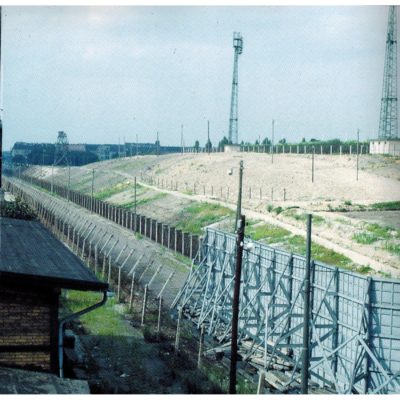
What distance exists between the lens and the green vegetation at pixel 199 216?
4495 centimetres

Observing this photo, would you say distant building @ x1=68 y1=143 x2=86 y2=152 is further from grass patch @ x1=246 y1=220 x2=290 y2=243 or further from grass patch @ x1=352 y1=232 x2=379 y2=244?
grass patch @ x1=352 y1=232 x2=379 y2=244

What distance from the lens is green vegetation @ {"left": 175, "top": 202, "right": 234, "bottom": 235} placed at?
147 ft

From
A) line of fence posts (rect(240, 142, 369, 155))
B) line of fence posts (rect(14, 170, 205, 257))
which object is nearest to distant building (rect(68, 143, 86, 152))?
line of fence posts (rect(240, 142, 369, 155))

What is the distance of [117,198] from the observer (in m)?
74.1

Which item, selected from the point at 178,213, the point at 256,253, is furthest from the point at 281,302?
the point at 178,213

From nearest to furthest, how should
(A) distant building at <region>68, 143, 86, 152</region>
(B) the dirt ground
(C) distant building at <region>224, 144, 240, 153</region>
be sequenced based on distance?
(B) the dirt ground < (C) distant building at <region>224, 144, 240, 153</region> < (A) distant building at <region>68, 143, 86, 152</region>

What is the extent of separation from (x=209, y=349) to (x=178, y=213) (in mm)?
32324

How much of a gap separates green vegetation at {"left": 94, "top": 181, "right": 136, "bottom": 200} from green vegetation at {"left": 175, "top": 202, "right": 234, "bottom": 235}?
1078 inches

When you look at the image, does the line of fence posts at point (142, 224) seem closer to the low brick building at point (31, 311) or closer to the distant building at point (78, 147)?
the low brick building at point (31, 311)

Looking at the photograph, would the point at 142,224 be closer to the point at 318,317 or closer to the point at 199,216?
the point at 199,216

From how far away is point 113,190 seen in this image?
8169cm

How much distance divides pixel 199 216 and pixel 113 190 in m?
35.6

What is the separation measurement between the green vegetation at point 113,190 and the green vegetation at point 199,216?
89.8ft

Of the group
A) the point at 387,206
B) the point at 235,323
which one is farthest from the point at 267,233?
the point at 235,323
